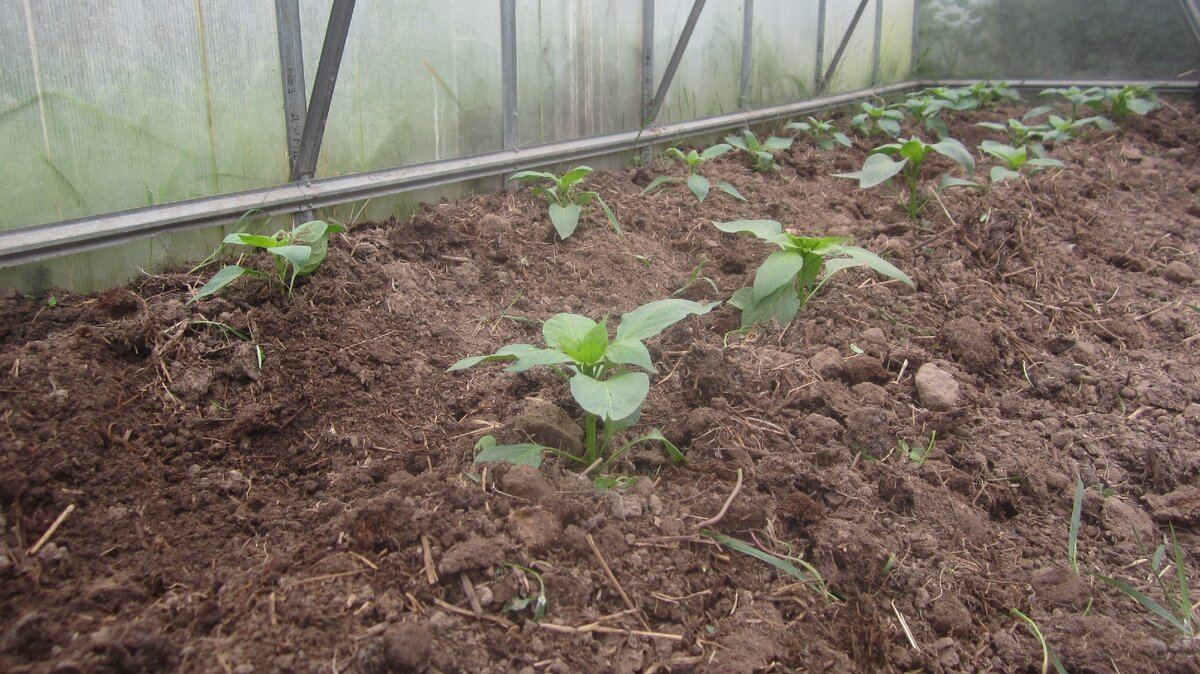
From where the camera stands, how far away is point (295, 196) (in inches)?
107

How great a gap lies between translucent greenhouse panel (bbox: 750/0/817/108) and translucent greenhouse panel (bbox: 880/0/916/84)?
4.73 feet

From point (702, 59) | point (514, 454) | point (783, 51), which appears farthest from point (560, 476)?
point (783, 51)

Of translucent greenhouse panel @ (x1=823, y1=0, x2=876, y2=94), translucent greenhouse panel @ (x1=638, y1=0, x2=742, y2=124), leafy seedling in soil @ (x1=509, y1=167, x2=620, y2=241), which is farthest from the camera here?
translucent greenhouse panel @ (x1=823, y1=0, x2=876, y2=94)

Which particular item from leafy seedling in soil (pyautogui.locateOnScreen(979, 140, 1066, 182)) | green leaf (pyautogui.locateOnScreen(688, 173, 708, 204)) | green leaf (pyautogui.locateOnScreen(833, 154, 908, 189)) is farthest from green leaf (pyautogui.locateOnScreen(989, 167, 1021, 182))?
green leaf (pyautogui.locateOnScreen(688, 173, 708, 204))

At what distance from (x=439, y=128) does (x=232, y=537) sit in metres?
2.04

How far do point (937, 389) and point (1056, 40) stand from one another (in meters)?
6.27

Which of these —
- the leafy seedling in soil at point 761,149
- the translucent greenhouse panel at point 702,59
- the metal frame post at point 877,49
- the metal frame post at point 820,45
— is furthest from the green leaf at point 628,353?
the metal frame post at point 877,49

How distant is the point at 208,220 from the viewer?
253 cm

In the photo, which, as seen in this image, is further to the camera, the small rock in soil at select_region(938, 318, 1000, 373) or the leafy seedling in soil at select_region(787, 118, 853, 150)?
the leafy seedling in soil at select_region(787, 118, 853, 150)

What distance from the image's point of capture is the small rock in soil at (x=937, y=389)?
2.23m

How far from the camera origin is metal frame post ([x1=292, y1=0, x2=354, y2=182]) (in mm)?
2625

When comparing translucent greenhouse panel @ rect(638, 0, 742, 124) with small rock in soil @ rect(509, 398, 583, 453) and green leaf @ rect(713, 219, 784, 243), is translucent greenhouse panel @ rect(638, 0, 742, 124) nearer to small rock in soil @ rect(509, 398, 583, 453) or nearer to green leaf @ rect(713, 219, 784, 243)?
green leaf @ rect(713, 219, 784, 243)

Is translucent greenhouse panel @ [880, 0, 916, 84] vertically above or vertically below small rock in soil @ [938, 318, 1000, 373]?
above

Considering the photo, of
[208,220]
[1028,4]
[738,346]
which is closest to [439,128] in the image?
[208,220]
